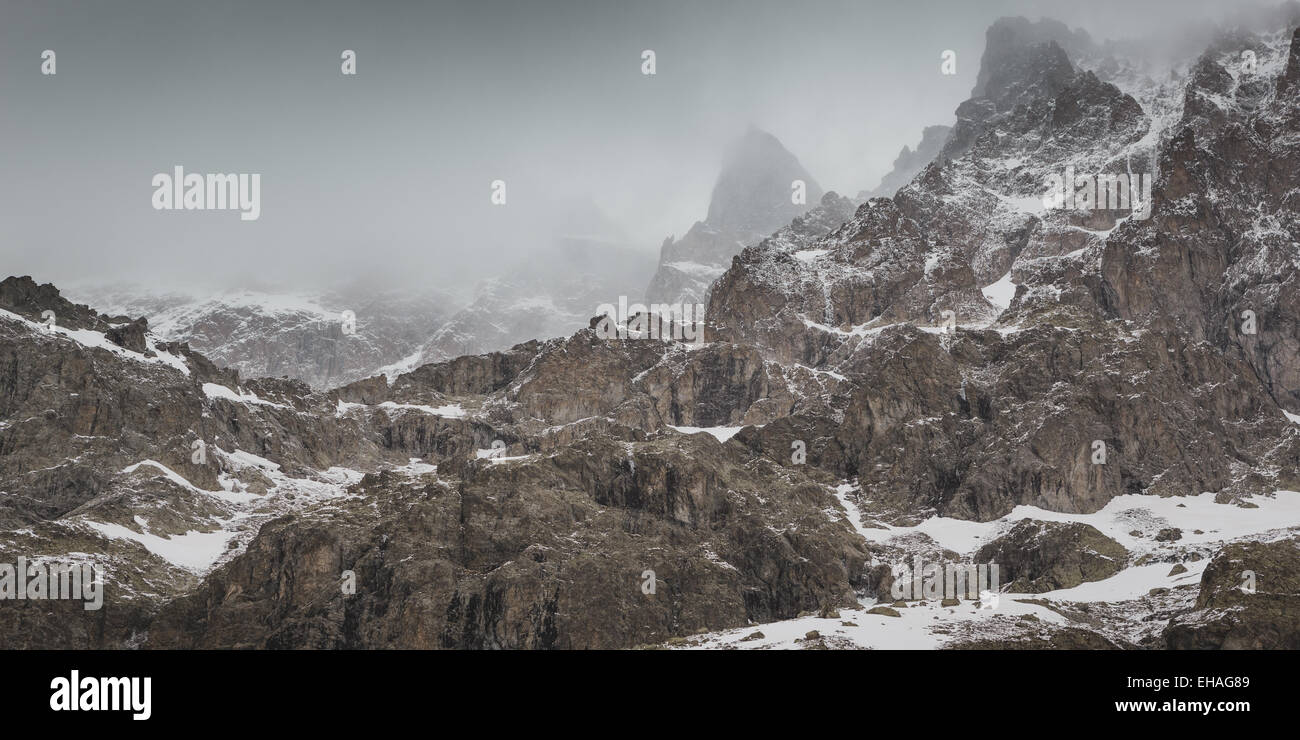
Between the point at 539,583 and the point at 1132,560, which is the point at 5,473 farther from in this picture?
the point at 1132,560

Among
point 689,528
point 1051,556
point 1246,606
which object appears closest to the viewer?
point 1246,606

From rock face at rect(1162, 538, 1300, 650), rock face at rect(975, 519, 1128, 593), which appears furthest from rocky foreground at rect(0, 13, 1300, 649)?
rock face at rect(975, 519, 1128, 593)

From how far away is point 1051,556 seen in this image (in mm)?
149125

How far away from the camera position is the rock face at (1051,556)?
144 meters

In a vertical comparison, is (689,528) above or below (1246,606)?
below

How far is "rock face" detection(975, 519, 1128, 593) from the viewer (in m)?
144

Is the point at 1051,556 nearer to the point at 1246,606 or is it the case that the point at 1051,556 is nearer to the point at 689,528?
the point at 1246,606

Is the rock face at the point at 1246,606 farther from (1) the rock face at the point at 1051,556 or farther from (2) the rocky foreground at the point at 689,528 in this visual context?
(1) the rock face at the point at 1051,556

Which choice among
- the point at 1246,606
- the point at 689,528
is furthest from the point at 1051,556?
the point at 689,528

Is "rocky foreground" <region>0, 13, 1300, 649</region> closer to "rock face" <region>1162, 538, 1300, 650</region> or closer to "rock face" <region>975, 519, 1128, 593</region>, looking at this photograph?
"rock face" <region>1162, 538, 1300, 650</region>
